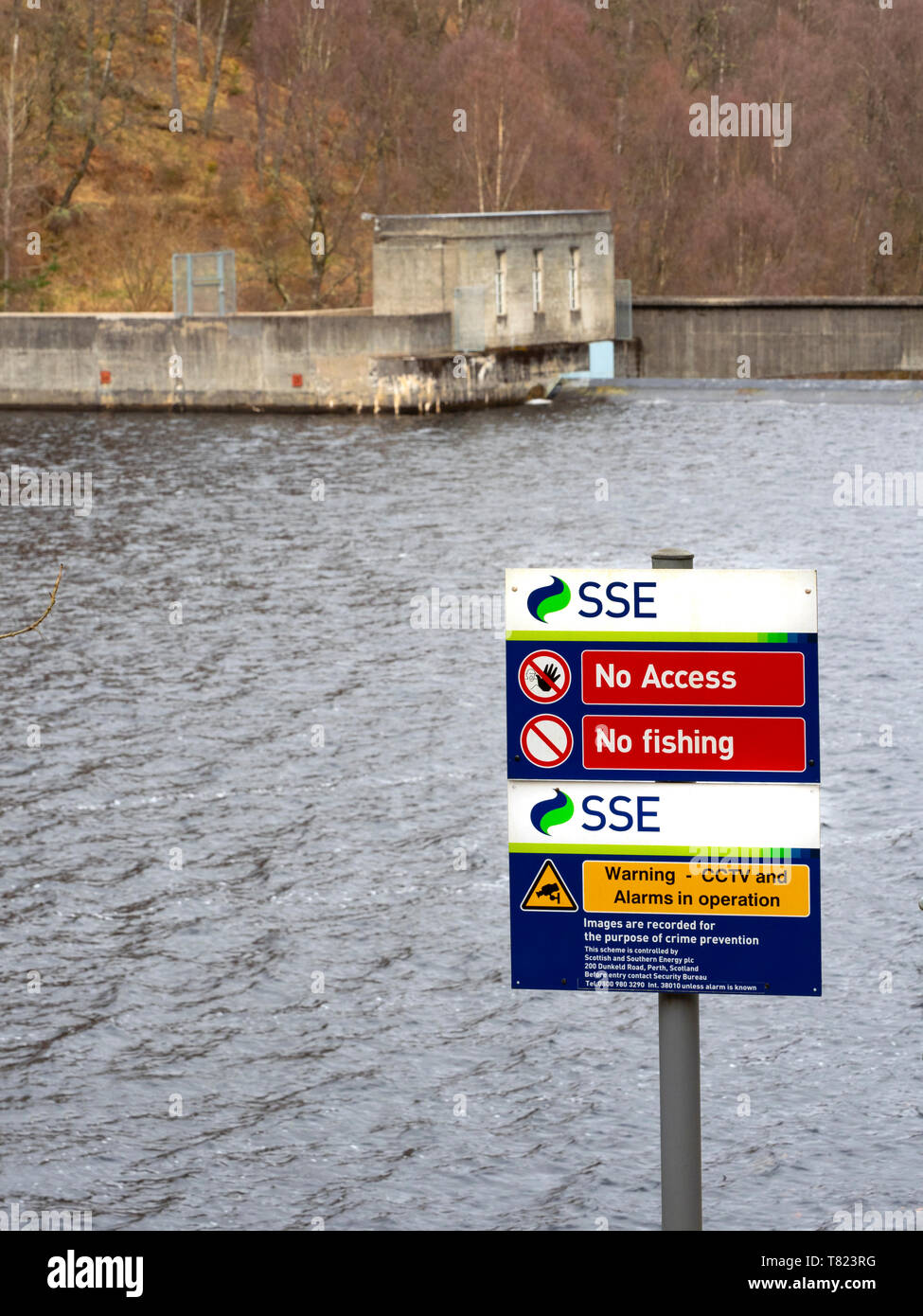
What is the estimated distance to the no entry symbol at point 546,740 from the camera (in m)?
6.75

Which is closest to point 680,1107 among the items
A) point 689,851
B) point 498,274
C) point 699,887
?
point 699,887

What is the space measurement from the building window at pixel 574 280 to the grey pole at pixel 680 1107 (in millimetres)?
71660

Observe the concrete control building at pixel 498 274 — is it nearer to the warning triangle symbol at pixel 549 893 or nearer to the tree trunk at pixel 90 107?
the tree trunk at pixel 90 107

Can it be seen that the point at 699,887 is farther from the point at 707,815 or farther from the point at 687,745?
the point at 687,745

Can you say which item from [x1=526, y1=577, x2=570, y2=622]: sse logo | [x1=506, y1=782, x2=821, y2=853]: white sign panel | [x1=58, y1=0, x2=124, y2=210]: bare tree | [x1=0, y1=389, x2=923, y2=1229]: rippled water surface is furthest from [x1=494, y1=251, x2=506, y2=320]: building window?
[x1=506, y1=782, x2=821, y2=853]: white sign panel

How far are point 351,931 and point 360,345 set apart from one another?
52.7 m

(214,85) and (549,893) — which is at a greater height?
(214,85)

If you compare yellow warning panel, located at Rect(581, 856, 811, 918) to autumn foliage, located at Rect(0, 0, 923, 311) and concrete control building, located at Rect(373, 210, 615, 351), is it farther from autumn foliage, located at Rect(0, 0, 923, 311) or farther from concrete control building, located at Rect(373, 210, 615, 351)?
autumn foliage, located at Rect(0, 0, 923, 311)

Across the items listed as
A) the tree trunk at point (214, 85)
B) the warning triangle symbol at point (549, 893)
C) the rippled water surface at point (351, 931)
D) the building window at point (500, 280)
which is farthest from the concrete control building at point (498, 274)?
the warning triangle symbol at point (549, 893)

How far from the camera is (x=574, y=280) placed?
77.1 m

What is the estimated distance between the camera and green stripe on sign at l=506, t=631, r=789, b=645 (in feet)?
21.7

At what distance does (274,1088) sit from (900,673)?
16.8 metres

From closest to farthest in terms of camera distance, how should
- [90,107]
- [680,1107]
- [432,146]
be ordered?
[680,1107], [90,107], [432,146]

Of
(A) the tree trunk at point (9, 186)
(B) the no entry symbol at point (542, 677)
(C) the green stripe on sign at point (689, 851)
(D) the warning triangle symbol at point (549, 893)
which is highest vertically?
(A) the tree trunk at point (9, 186)
